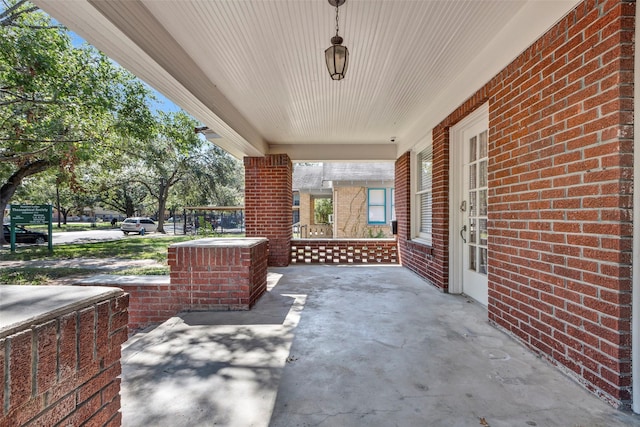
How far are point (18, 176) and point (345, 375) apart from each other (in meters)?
15.8

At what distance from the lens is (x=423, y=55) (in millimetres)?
3336

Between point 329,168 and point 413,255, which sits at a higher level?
point 329,168

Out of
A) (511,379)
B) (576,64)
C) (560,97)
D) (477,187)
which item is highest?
(576,64)

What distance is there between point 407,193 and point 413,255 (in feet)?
4.27

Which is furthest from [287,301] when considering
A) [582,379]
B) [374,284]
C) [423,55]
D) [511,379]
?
[423,55]

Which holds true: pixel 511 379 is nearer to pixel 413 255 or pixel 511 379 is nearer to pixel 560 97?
pixel 560 97

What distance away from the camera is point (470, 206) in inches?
163

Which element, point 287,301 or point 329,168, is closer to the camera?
point 287,301

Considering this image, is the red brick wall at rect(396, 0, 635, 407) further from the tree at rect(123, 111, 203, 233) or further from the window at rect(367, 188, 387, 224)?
the window at rect(367, 188, 387, 224)

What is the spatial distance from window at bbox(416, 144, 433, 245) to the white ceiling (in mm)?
812

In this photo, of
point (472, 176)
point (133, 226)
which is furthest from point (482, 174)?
point (133, 226)

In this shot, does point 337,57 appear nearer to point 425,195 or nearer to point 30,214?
point 425,195

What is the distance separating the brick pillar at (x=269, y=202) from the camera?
7.01 m

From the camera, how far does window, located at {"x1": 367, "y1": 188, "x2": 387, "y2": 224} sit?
12.1 m
